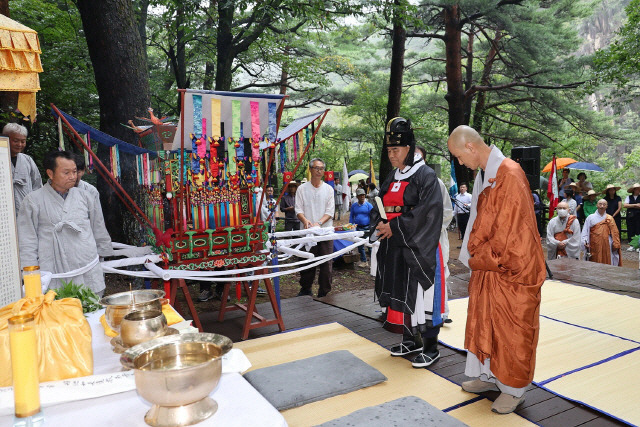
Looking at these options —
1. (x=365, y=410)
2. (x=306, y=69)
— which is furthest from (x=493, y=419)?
(x=306, y=69)

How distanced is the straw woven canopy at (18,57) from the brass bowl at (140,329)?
1221mm

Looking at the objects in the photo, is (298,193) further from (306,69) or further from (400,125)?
(306,69)

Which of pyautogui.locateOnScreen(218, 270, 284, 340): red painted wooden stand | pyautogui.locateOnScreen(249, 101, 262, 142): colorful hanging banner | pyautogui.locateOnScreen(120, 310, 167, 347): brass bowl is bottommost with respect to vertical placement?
pyautogui.locateOnScreen(218, 270, 284, 340): red painted wooden stand

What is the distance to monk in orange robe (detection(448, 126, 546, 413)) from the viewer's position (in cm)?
278

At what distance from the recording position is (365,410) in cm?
292

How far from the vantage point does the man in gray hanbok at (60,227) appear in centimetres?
323

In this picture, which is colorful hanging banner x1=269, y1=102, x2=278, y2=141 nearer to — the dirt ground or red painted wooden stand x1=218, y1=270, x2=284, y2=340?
red painted wooden stand x1=218, y1=270, x2=284, y2=340

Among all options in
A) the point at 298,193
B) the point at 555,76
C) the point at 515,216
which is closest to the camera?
the point at 515,216

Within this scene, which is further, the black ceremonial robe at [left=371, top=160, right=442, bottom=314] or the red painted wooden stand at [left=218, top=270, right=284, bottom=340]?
the red painted wooden stand at [left=218, top=270, right=284, bottom=340]

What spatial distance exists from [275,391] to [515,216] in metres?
2.05

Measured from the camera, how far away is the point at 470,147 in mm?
3018

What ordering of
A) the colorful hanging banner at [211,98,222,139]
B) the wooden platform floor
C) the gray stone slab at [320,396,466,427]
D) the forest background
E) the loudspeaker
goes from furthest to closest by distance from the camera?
1. the forest background
2. the loudspeaker
3. the colorful hanging banner at [211,98,222,139]
4. the wooden platform floor
5. the gray stone slab at [320,396,466,427]

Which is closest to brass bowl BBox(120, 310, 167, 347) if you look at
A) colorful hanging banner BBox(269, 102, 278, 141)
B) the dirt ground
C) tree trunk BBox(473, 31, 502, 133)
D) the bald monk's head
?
the bald monk's head

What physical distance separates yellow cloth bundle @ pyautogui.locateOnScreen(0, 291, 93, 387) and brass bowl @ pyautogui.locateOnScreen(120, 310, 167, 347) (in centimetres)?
15
